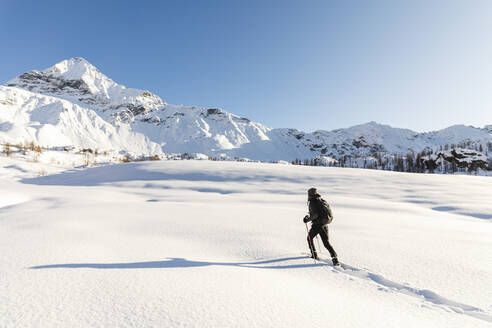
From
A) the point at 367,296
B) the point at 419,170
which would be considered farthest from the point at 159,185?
the point at 419,170

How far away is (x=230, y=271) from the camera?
3.35 meters

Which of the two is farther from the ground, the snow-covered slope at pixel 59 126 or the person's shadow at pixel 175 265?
the snow-covered slope at pixel 59 126

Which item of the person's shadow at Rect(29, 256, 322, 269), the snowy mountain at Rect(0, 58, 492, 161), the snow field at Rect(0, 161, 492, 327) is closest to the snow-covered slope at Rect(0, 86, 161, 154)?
the snowy mountain at Rect(0, 58, 492, 161)

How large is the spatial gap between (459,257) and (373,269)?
2104 millimetres

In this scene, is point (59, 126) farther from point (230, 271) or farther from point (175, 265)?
point (230, 271)

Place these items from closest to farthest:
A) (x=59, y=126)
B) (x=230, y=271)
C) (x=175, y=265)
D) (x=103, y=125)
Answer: (x=230, y=271) → (x=175, y=265) → (x=59, y=126) → (x=103, y=125)

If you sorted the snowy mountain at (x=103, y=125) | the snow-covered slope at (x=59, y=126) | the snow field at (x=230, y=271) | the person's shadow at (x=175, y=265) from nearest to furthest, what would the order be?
the snow field at (x=230, y=271), the person's shadow at (x=175, y=265), the snow-covered slope at (x=59, y=126), the snowy mountain at (x=103, y=125)

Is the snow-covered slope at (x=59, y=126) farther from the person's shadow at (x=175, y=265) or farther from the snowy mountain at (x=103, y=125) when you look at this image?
the person's shadow at (x=175, y=265)

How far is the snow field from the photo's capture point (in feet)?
7.41

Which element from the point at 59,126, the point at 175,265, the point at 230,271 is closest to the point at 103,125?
the point at 59,126

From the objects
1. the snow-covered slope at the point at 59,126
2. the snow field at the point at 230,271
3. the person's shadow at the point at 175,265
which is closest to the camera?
the snow field at the point at 230,271

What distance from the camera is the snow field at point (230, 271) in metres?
2.26

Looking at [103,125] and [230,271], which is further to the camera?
[103,125]

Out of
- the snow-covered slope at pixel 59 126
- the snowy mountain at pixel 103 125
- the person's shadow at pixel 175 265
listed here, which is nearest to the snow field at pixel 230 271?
the person's shadow at pixel 175 265
